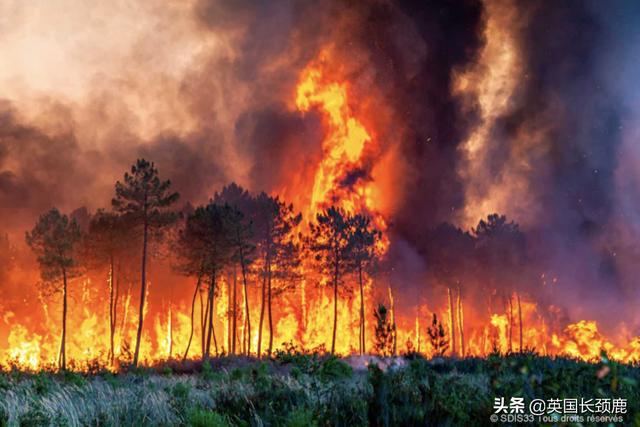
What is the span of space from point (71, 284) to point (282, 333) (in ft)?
91.2

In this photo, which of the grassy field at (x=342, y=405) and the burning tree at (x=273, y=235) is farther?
the burning tree at (x=273, y=235)

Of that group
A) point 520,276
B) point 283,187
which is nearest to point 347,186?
point 283,187

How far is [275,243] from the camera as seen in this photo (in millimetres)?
45406

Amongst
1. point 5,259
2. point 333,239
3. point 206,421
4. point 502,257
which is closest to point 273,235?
point 333,239

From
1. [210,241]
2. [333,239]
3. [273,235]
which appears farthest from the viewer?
[333,239]

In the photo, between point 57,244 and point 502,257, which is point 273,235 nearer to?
point 57,244

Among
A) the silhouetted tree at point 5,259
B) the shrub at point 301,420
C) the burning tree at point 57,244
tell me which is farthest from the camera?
the silhouetted tree at point 5,259

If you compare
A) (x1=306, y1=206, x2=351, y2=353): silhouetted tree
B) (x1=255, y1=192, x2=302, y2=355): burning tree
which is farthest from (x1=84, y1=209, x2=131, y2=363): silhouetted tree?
(x1=306, y1=206, x2=351, y2=353): silhouetted tree

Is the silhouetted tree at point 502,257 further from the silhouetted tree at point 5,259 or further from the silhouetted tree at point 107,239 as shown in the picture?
the silhouetted tree at point 5,259

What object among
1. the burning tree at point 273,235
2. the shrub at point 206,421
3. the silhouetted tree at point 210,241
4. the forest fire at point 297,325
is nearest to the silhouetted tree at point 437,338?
the shrub at point 206,421

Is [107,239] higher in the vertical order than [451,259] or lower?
lower

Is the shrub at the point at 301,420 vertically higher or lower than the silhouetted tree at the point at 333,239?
lower

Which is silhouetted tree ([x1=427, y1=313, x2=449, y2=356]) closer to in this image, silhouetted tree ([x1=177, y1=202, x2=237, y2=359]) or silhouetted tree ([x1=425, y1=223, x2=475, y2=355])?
silhouetted tree ([x1=177, y1=202, x2=237, y2=359])

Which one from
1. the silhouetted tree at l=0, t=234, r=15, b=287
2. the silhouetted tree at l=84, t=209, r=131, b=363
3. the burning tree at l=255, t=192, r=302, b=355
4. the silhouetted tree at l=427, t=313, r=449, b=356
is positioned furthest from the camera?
the silhouetted tree at l=0, t=234, r=15, b=287
